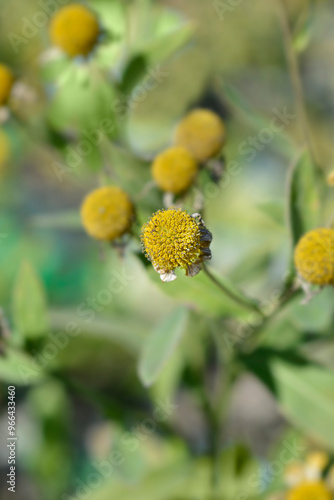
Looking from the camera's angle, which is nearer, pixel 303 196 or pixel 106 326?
pixel 303 196

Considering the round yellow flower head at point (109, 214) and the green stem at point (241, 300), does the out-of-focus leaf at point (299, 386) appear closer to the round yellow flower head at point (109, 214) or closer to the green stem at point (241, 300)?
the green stem at point (241, 300)

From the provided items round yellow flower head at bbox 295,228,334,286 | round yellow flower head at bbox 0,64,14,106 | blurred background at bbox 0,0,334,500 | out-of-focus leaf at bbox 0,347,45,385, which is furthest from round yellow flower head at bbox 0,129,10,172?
round yellow flower head at bbox 295,228,334,286

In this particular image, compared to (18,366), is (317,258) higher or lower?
higher

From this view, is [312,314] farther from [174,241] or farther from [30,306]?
[30,306]

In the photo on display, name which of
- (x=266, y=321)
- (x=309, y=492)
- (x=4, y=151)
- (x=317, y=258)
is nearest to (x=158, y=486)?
(x=309, y=492)

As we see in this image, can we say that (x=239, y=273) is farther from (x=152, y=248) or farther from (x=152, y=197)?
(x=152, y=248)

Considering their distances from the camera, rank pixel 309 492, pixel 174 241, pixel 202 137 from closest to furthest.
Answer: pixel 174 241 → pixel 202 137 → pixel 309 492

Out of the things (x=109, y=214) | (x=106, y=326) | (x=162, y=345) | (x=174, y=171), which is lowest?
(x=106, y=326)

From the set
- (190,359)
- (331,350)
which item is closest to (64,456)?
(190,359)
